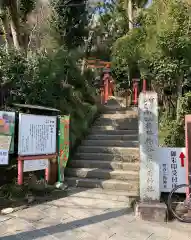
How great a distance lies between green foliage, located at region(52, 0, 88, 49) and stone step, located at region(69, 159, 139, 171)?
749 centimetres

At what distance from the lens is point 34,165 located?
656cm

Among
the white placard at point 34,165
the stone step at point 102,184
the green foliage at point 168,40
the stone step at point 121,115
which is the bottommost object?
the stone step at point 102,184

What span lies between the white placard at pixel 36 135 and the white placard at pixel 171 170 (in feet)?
8.76

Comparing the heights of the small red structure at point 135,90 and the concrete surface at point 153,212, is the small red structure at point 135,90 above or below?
above

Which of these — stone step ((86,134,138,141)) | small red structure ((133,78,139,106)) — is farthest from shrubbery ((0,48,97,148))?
small red structure ((133,78,139,106))

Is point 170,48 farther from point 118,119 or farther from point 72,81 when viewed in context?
point 72,81

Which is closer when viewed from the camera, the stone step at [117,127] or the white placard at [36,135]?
the white placard at [36,135]

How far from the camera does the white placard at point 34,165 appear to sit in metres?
6.38

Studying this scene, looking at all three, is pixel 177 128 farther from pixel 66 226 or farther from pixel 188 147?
pixel 66 226

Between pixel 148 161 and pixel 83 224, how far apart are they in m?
1.84

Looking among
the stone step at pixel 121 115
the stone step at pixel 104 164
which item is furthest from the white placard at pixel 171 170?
the stone step at pixel 121 115

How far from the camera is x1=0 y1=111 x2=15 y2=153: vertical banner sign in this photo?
6.02 m

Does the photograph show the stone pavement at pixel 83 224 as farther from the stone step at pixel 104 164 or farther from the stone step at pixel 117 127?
the stone step at pixel 117 127

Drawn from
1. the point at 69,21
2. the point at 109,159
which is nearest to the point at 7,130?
the point at 109,159
